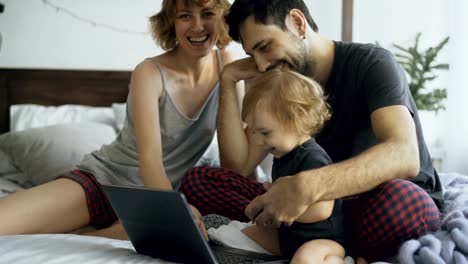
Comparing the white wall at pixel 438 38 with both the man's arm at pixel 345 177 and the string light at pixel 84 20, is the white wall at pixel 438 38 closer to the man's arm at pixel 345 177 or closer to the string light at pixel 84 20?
the string light at pixel 84 20

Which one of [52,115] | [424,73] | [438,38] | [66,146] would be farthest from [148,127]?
[438,38]

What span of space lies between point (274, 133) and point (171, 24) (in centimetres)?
79

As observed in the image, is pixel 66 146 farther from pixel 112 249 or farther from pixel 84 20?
pixel 112 249

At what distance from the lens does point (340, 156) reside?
67.1 inches

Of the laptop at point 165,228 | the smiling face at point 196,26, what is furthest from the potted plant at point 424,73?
the laptop at point 165,228

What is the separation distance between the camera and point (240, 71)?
1.87m

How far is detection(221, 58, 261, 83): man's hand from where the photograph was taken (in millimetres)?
1848

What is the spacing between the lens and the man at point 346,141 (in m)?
1.32

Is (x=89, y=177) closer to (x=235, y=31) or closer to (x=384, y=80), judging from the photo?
(x=235, y=31)

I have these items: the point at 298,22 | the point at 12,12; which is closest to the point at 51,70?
the point at 12,12

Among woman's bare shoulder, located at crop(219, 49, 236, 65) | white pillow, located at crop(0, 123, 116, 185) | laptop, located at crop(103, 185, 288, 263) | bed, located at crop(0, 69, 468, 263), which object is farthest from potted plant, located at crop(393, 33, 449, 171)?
laptop, located at crop(103, 185, 288, 263)

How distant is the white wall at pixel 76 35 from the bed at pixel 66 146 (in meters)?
0.12

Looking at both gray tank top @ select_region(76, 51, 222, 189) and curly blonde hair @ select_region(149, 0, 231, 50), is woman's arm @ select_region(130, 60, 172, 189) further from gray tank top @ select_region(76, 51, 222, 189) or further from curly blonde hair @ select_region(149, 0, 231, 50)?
curly blonde hair @ select_region(149, 0, 231, 50)

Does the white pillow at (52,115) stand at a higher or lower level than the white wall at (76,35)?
lower
